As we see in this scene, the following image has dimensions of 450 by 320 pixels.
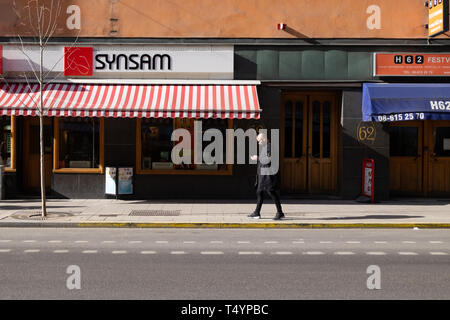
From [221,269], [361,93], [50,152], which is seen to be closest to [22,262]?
[221,269]

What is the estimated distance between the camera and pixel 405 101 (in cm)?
1588

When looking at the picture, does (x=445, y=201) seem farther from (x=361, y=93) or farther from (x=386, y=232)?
(x=386, y=232)

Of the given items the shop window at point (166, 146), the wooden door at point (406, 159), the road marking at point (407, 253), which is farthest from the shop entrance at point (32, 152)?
the road marking at point (407, 253)

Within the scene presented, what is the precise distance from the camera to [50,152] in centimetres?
1733

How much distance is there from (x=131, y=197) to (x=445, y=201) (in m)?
9.30

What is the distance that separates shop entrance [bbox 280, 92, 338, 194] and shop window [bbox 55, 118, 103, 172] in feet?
18.6

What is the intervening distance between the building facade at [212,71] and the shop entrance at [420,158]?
3.56 ft

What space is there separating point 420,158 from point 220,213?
7.45 metres

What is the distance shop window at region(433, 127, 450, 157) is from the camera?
17.7 metres

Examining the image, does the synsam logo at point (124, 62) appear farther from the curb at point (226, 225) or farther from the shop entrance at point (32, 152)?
the curb at point (226, 225)

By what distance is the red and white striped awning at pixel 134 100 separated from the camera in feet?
48.7

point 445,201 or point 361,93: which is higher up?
point 361,93

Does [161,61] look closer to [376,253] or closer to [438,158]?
[438,158]
